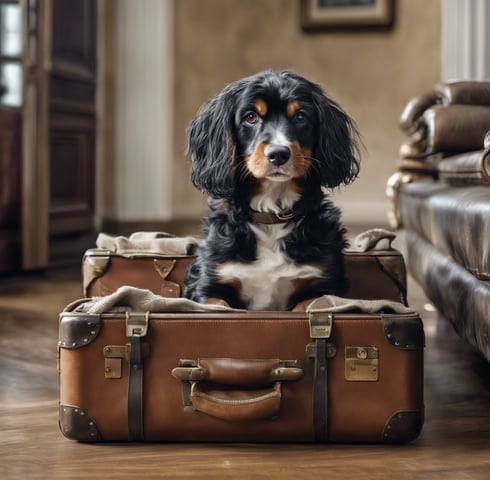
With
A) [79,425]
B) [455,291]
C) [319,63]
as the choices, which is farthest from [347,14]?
[79,425]

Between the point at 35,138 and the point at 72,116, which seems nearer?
the point at 35,138

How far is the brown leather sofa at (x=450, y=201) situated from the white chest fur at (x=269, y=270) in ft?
1.21

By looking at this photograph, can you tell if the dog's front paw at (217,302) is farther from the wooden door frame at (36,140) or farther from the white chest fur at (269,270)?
the wooden door frame at (36,140)

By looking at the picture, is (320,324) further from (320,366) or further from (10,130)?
(10,130)

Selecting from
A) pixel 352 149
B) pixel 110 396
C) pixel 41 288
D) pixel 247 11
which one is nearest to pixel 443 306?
pixel 352 149

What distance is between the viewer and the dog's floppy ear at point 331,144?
6.03 ft

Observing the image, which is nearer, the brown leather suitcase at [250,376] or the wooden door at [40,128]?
the brown leather suitcase at [250,376]

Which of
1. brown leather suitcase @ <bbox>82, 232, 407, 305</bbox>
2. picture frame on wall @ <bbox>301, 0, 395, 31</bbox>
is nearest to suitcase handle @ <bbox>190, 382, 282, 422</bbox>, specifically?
brown leather suitcase @ <bbox>82, 232, 407, 305</bbox>

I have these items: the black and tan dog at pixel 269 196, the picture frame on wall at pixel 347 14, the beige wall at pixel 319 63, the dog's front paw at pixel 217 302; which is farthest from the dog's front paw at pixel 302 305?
the picture frame on wall at pixel 347 14

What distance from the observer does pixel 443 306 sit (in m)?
2.37

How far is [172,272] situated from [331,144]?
0.64 meters

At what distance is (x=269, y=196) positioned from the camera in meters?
1.85

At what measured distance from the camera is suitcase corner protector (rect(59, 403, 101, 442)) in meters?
1.63

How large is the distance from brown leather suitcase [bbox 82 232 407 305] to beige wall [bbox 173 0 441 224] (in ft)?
14.0
